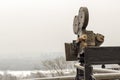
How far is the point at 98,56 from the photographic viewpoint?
2.75 m

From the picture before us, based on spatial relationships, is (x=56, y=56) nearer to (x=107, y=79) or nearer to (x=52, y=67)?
(x=52, y=67)

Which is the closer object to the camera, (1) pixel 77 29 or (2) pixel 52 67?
(1) pixel 77 29

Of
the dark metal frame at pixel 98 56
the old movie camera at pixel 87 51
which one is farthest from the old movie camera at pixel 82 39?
the dark metal frame at pixel 98 56

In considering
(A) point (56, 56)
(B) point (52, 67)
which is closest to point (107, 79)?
(B) point (52, 67)

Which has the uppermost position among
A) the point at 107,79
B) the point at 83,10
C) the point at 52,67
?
the point at 83,10

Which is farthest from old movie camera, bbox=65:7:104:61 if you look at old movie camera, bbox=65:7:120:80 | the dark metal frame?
the dark metal frame

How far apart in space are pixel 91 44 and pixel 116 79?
3.45 feet

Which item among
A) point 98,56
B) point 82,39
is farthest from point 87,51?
point 82,39

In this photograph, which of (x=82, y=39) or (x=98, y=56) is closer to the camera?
(x=98, y=56)

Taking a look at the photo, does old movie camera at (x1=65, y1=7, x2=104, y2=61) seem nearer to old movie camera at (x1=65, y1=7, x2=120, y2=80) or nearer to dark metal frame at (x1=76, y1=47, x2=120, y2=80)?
old movie camera at (x1=65, y1=7, x2=120, y2=80)

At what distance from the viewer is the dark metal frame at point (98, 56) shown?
2.74 m

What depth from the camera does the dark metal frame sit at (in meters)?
2.74

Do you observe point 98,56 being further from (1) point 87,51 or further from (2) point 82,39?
(2) point 82,39

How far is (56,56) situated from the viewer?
29891 millimetres
